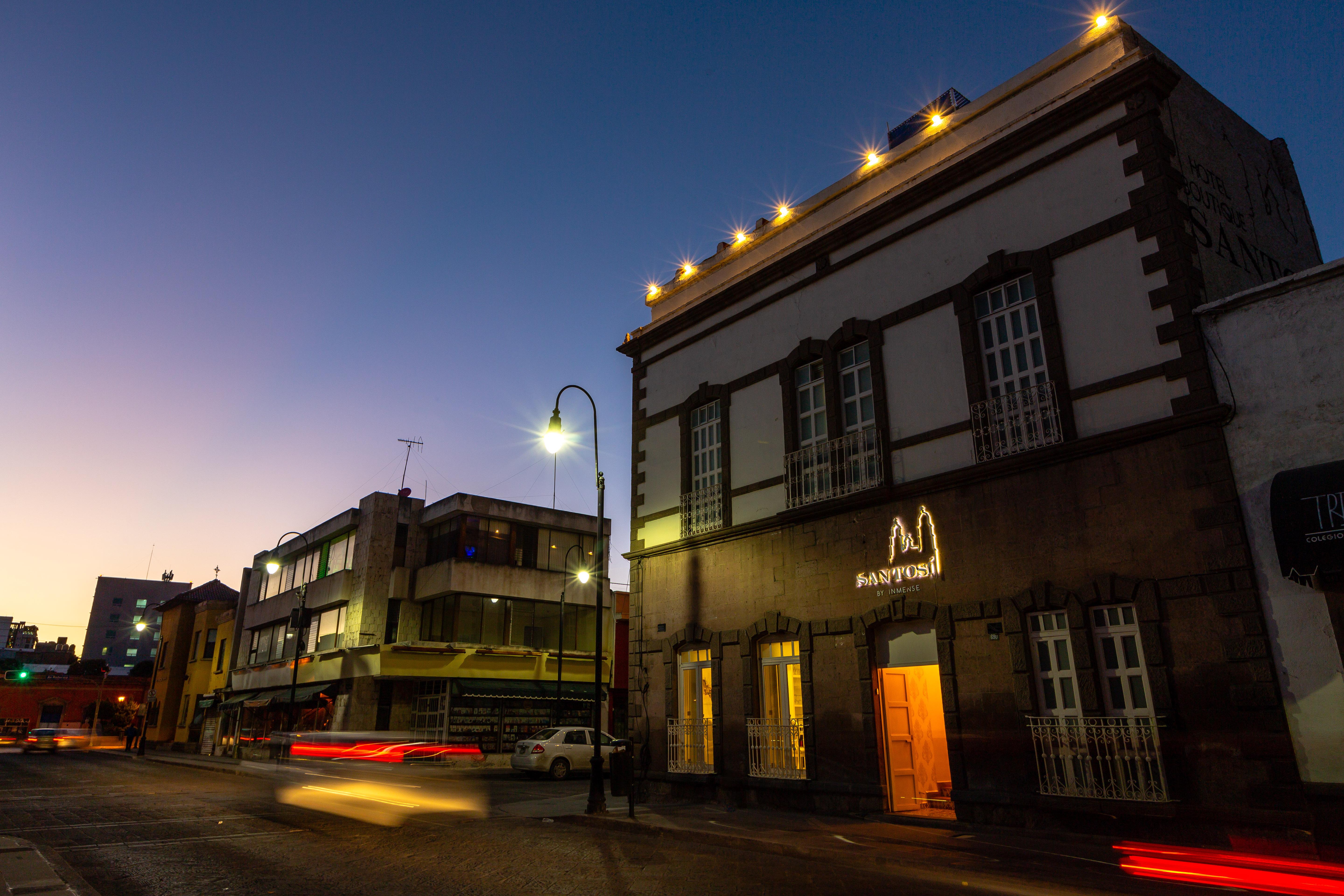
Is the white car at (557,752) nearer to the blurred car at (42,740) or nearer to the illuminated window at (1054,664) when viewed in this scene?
the illuminated window at (1054,664)

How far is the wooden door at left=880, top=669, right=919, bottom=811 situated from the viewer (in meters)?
13.8

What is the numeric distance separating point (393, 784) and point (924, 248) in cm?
1969

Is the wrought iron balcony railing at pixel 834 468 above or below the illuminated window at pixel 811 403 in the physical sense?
below

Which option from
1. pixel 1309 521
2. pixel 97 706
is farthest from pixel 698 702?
pixel 97 706

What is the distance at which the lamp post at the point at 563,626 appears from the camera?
35.0 m

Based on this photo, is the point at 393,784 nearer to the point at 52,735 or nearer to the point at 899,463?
the point at 899,463

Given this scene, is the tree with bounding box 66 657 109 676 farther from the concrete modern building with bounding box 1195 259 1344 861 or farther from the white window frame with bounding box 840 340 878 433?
the concrete modern building with bounding box 1195 259 1344 861

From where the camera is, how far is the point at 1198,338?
11.1m

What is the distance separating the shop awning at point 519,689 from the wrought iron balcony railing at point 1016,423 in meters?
25.8

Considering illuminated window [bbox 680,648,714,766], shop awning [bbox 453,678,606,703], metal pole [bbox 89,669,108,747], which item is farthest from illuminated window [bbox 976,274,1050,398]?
metal pole [bbox 89,669,108,747]

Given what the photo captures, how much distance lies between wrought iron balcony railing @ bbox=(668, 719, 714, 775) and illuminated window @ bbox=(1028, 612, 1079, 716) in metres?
7.05

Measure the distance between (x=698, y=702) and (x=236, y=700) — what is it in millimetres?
40732

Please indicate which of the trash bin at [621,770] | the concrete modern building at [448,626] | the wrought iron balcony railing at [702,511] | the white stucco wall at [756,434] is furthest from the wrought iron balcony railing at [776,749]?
the concrete modern building at [448,626]

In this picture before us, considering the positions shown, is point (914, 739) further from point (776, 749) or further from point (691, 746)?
point (691, 746)
